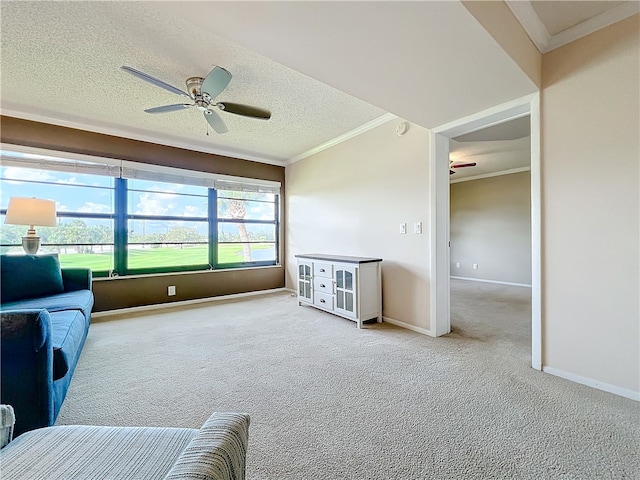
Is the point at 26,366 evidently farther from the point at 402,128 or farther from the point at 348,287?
the point at 402,128

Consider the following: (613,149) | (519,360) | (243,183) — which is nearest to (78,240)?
(243,183)

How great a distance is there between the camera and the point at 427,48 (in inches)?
65.5

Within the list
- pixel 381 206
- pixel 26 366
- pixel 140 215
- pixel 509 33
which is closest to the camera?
pixel 26 366

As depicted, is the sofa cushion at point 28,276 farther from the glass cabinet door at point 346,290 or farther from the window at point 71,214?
the glass cabinet door at point 346,290

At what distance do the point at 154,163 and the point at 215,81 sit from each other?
2.47m

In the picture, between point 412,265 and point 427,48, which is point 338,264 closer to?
point 412,265

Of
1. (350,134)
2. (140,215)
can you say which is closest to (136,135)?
(140,215)

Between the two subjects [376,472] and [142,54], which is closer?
[376,472]

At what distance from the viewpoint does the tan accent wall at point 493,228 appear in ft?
19.2

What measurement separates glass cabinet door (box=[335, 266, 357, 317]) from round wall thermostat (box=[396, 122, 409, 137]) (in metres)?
1.66

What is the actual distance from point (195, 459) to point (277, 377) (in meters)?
1.51

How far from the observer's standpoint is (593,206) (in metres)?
1.92

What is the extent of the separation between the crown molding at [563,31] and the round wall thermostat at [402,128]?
1300 mm

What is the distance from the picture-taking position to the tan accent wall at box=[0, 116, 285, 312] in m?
3.38
